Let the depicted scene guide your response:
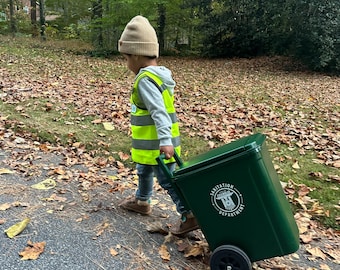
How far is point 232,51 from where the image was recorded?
1748 cm

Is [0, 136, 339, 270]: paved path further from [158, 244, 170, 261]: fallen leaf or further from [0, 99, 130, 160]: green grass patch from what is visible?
[0, 99, 130, 160]: green grass patch

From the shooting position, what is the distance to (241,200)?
7.11 feet

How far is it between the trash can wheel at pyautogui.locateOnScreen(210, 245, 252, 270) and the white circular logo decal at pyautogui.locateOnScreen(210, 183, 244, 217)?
22 cm

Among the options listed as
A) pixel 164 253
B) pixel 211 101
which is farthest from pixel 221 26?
pixel 164 253

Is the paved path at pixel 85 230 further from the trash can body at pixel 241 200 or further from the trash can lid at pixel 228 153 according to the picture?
the trash can lid at pixel 228 153

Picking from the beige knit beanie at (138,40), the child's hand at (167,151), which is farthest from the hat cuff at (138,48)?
the child's hand at (167,151)

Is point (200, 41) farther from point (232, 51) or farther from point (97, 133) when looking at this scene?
point (97, 133)

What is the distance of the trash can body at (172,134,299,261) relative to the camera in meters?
2.10

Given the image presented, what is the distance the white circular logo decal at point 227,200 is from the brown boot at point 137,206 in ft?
3.38

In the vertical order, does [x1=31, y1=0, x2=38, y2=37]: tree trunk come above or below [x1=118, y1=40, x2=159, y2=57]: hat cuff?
below

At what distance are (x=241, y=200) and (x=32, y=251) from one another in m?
1.43

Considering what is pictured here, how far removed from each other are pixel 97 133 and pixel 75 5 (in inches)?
703

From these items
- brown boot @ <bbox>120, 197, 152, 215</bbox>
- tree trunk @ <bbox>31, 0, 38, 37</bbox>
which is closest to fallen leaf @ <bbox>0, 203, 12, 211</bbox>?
brown boot @ <bbox>120, 197, 152, 215</bbox>

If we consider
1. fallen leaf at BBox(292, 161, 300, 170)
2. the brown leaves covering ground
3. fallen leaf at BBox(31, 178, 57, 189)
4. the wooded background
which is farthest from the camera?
the wooded background
